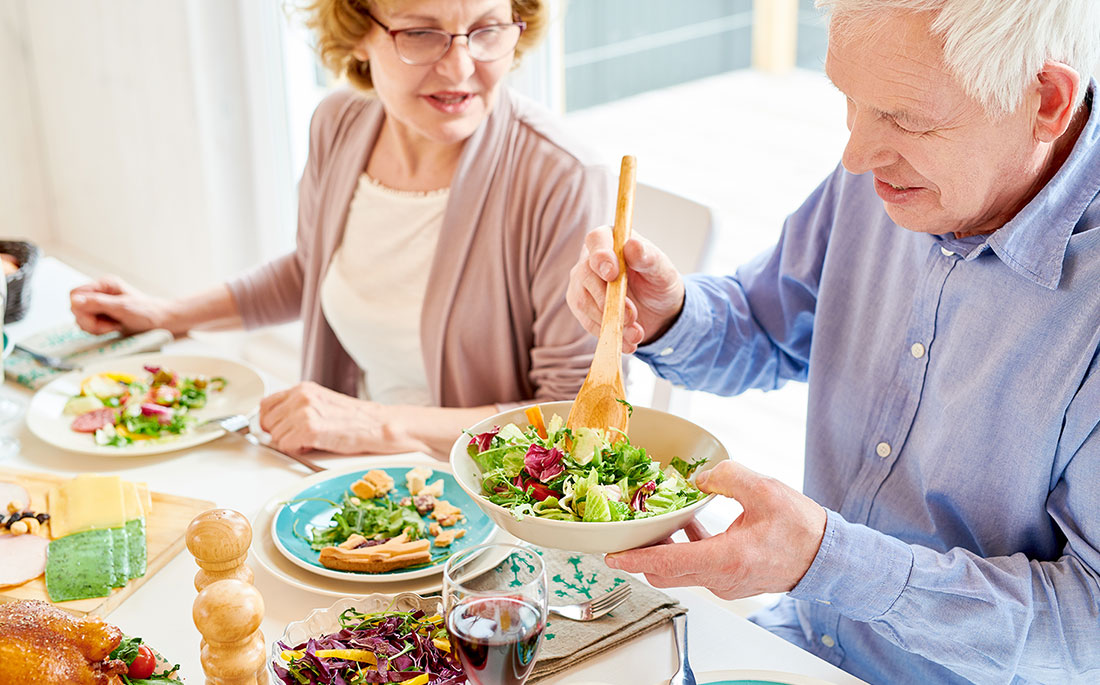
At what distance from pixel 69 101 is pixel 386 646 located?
3685mm

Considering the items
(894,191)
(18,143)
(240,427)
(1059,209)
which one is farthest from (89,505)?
(18,143)

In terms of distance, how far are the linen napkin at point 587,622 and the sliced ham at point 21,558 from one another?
594mm

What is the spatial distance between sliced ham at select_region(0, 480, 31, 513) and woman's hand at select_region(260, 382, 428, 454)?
347 millimetres

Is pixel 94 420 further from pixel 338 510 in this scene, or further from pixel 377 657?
pixel 377 657

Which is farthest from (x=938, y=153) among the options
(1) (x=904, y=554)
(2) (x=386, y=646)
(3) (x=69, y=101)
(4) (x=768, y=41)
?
(3) (x=69, y=101)

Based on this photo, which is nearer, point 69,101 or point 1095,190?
point 1095,190

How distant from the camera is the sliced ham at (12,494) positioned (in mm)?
1401

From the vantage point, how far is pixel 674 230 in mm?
1857

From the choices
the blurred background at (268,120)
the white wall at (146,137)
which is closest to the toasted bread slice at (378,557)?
the blurred background at (268,120)

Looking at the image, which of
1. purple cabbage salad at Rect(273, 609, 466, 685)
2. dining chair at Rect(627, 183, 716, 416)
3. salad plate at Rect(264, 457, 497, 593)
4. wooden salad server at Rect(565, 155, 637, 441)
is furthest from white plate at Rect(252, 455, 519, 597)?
dining chair at Rect(627, 183, 716, 416)

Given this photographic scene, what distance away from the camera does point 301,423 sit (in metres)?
1.59

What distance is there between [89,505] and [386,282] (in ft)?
2.60

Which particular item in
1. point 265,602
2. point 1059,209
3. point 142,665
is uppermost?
point 1059,209

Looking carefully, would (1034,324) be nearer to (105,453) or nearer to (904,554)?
(904,554)
